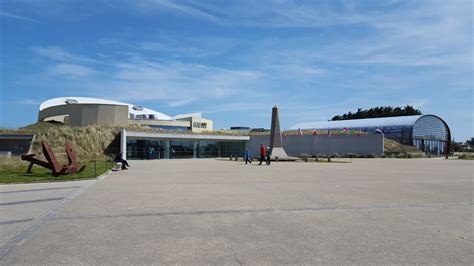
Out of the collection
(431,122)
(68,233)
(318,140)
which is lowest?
(68,233)

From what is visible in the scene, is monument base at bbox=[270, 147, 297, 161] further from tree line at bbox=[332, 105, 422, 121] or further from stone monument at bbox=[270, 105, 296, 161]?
tree line at bbox=[332, 105, 422, 121]

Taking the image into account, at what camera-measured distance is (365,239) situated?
5941mm

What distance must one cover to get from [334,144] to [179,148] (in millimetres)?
20028

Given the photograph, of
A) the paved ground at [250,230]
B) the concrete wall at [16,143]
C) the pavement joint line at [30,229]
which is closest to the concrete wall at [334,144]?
the concrete wall at [16,143]

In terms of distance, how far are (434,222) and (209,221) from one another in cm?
408

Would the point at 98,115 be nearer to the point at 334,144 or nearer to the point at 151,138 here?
the point at 151,138

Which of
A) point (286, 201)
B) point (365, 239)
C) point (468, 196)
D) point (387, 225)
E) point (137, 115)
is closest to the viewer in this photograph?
point (365, 239)

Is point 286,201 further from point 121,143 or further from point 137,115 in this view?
point 137,115

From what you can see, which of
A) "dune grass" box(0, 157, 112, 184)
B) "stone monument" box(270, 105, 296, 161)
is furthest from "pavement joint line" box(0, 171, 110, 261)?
"stone monument" box(270, 105, 296, 161)

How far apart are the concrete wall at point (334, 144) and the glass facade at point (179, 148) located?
4169 millimetres

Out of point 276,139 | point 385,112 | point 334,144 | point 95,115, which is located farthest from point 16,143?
point 385,112

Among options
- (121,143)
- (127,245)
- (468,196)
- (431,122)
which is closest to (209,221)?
(127,245)

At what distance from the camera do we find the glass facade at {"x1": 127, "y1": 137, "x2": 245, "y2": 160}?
153ft

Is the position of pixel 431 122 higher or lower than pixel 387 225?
higher
